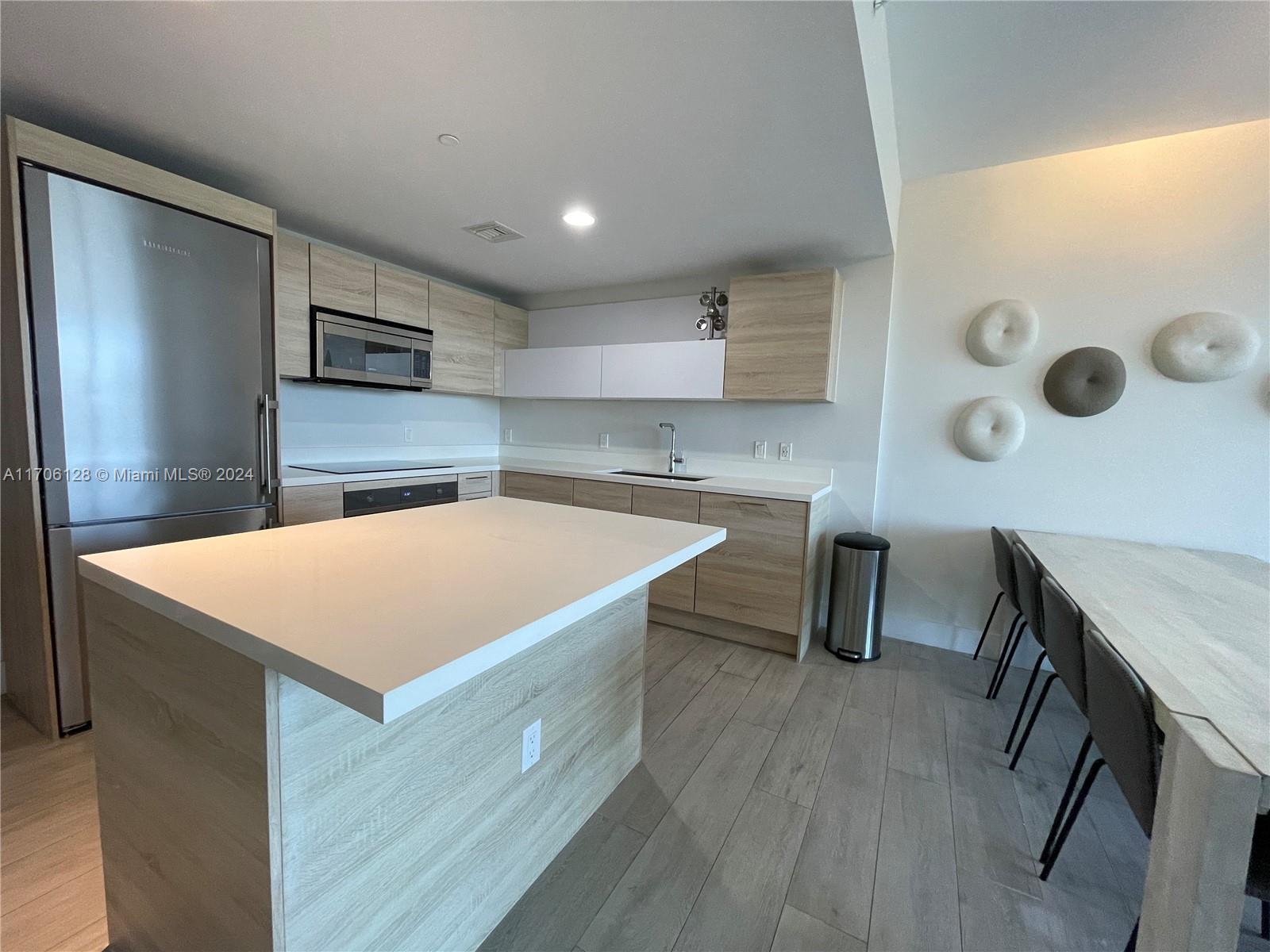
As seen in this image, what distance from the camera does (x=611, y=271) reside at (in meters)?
3.46

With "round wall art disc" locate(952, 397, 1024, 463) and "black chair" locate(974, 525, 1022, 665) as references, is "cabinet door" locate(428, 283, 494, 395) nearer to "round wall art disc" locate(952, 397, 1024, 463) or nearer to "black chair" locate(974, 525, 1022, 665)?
"round wall art disc" locate(952, 397, 1024, 463)

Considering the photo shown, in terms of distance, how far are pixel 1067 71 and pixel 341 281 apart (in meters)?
3.51

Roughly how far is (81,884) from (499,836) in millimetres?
1152

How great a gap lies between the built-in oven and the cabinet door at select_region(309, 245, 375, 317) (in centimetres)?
104

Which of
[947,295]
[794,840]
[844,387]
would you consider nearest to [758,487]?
[844,387]

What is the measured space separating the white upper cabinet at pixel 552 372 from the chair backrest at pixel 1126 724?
3.02 metres

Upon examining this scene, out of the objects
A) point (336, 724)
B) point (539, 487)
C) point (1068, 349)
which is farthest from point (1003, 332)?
point (336, 724)

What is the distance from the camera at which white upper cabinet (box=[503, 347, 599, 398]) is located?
3.70 m

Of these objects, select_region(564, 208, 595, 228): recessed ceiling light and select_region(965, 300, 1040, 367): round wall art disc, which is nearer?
select_region(564, 208, 595, 228): recessed ceiling light

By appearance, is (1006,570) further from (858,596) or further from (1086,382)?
(1086,382)

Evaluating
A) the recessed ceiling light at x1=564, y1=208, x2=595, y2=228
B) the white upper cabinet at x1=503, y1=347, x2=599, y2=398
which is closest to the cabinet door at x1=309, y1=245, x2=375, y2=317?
the white upper cabinet at x1=503, y1=347, x2=599, y2=398

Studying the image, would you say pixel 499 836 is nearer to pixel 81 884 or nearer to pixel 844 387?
pixel 81 884

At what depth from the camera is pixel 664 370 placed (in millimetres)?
3383

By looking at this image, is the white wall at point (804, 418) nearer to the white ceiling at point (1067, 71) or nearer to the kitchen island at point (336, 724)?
the white ceiling at point (1067, 71)
